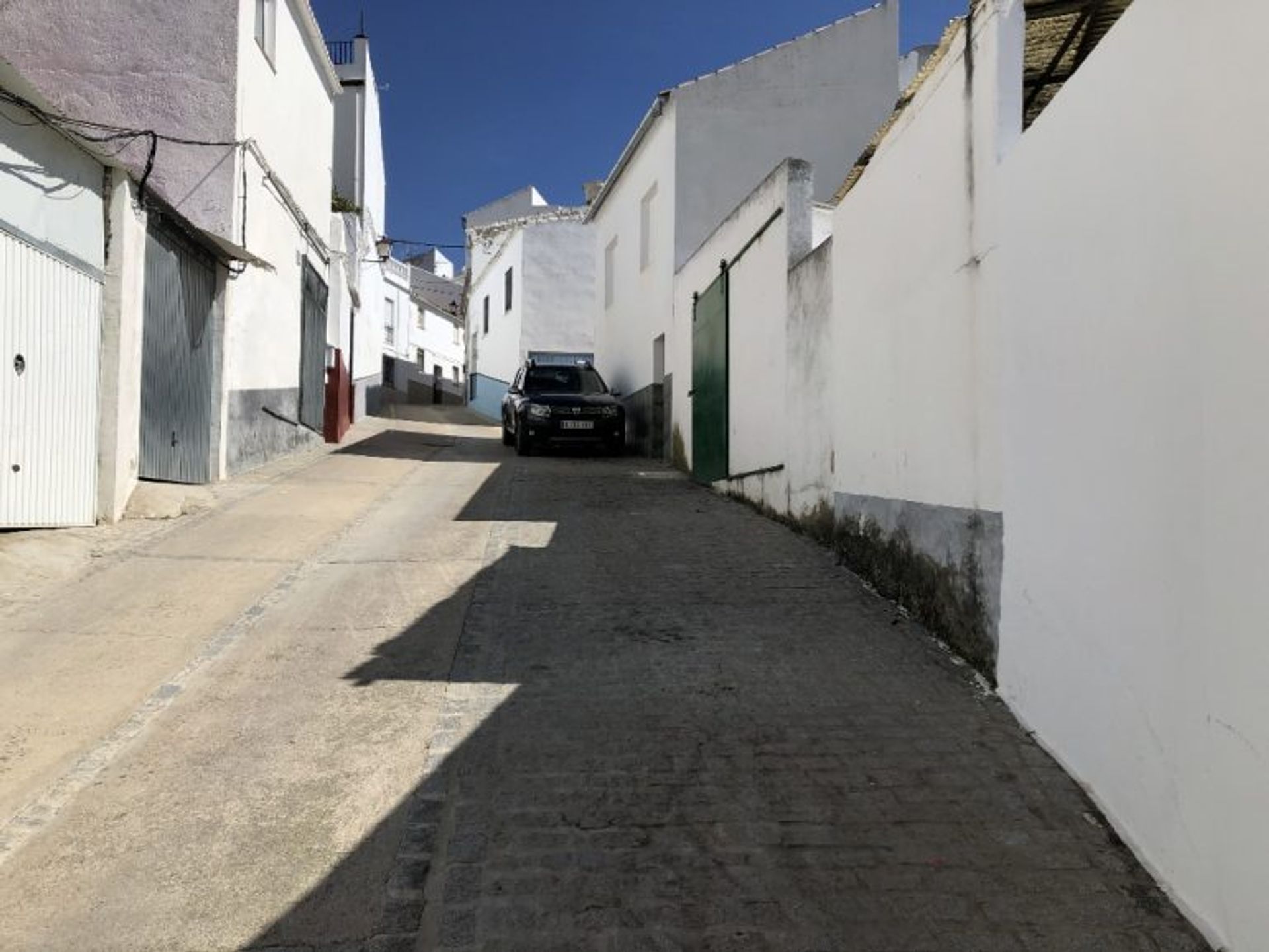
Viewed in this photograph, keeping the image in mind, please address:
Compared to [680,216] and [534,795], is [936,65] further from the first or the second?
[680,216]

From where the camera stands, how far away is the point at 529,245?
25703mm

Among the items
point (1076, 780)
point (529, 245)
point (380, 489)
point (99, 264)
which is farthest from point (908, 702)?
point (529, 245)

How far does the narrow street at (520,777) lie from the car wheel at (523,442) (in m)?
8.73

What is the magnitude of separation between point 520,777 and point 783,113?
43.5 feet

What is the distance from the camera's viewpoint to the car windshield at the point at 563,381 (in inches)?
621

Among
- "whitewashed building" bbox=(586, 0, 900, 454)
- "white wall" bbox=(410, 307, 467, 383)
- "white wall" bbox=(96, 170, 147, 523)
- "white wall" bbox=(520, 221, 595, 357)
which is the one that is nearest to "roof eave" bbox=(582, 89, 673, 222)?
"whitewashed building" bbox=(586, 0, 900, 454)

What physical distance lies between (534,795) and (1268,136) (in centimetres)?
285

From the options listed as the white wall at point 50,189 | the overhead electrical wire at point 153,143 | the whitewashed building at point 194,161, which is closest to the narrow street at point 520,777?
the white wall at point 50,189

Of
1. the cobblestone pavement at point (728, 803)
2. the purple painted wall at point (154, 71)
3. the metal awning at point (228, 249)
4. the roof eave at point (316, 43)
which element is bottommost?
the cobblestone pavement at point (728, 803)

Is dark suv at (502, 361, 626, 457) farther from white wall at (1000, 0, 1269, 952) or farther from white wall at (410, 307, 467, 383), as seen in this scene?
white wall at (410, 307, 467, 383)

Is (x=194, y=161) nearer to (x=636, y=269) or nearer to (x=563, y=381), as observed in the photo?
(x=563, y=381)

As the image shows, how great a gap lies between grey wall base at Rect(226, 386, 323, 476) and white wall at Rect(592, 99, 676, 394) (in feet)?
18.0

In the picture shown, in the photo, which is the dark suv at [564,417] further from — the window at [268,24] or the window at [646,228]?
the window at [268,24]

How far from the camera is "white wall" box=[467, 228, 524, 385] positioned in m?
26.5
